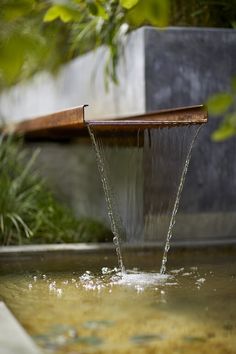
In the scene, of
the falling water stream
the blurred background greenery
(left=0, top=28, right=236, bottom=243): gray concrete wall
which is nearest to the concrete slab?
the blurred background greenery

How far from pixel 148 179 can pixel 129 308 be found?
217cm

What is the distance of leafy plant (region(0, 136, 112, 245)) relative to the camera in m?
5.11

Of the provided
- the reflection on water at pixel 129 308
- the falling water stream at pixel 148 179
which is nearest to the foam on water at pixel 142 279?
the reflection on water at pixel 129 308

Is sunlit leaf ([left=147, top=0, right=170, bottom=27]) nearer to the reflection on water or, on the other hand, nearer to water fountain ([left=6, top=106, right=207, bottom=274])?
the reflection on water

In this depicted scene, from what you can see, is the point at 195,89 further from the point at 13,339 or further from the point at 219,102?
the point at 219,102

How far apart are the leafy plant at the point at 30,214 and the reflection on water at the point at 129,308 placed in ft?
3.78

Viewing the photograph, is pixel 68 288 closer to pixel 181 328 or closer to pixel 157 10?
pixel 181 328

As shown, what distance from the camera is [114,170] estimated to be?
561cm

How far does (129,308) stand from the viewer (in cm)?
294

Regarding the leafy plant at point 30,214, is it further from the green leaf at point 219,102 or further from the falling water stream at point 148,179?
the green leaf at point 219,102

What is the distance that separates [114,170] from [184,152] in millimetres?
999

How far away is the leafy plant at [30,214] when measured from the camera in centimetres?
511

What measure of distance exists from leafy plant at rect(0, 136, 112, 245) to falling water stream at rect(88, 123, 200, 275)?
305mm

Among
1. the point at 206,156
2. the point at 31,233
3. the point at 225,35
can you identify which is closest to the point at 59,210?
the point at 31,233
